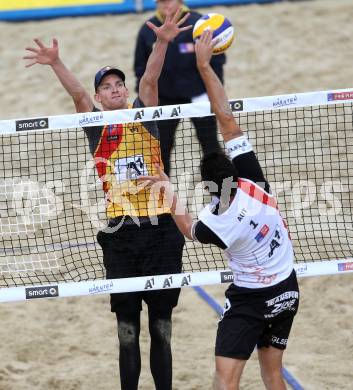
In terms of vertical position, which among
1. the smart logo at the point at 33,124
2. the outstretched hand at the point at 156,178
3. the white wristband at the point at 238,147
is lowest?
the outstretched hand at the point at 156,178

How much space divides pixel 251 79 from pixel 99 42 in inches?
97.6

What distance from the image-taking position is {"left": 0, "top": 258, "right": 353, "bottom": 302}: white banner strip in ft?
19.5

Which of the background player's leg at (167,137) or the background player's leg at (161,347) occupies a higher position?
the background player's leg at (167,137)

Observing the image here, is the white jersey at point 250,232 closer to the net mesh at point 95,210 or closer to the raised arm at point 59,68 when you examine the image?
the raised arm at point 59,68

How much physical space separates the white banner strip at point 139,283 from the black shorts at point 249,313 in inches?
24.0

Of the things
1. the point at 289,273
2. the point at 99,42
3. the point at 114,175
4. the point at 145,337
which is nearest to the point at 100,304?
the point at 145,337

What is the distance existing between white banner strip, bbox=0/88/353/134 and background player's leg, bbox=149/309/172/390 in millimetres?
1353

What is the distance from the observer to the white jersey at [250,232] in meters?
5.21

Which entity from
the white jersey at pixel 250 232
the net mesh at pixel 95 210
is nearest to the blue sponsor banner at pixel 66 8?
the net mesh at pixel 95 210

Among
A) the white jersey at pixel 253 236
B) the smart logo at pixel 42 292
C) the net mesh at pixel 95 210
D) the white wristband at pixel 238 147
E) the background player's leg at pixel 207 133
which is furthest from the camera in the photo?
the background player's leg at pixel 207 133

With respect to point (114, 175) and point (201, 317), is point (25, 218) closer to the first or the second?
point (201, 317)

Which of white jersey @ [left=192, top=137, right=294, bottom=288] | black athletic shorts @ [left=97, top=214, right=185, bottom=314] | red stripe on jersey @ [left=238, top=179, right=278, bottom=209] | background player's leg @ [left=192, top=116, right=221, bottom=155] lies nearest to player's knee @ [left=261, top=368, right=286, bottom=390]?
white jersey @ [left=192, top=137, right=294, bottom=288]

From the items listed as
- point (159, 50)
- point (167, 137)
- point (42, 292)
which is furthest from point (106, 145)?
point (167, 137)

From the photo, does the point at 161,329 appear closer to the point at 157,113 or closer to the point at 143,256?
the point at 143,256
